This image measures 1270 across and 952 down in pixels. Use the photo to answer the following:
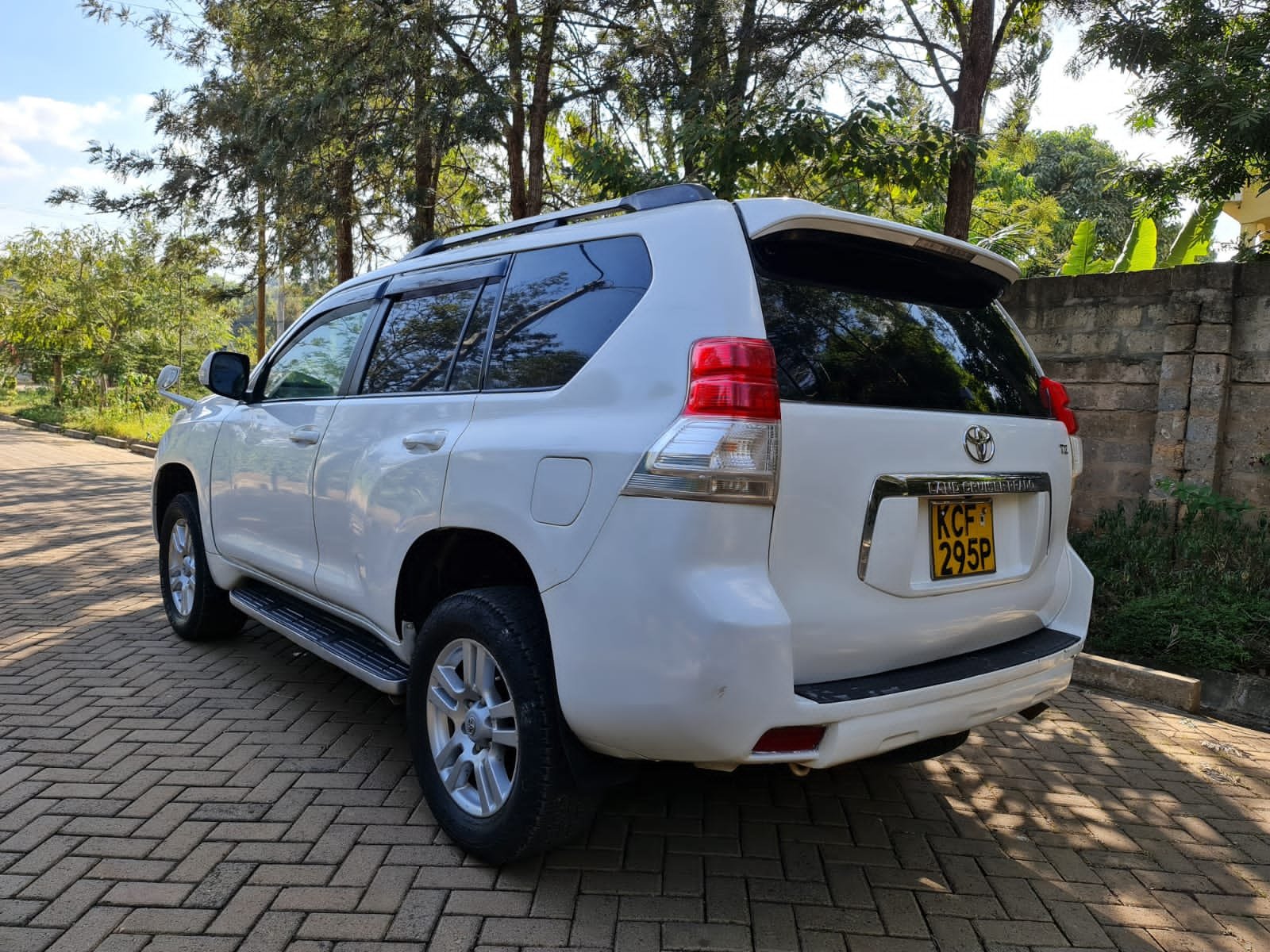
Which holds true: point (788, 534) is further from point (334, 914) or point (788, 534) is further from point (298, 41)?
point (298, 41)

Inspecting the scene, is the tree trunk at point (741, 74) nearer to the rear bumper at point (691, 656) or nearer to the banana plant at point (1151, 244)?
the banana plant at point (1151, 244)

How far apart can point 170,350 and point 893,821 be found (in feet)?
89.2

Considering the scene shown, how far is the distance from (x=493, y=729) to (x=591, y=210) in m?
1.65

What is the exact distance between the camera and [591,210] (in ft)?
9.78

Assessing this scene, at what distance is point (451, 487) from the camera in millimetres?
2828

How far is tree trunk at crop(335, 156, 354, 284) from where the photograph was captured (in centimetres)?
955

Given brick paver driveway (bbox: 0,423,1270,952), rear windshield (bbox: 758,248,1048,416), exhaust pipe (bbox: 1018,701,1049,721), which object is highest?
rear windshield (bbox: 758,248,1048,416)

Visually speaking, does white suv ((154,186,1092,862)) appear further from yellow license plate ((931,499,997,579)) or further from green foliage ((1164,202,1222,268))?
green foliage ((1164,202,1222,268))

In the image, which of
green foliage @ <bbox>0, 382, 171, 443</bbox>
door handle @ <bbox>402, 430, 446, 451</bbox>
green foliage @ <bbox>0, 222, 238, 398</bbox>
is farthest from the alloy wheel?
green foliage @ <bbox>0, 222, 238, 398</bbox>

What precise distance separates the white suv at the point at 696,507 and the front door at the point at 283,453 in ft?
1.18

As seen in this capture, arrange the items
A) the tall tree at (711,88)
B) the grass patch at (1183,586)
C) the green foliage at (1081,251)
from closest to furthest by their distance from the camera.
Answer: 1. the grass patch at (1183,586)
2. the tall tree at (711,88)
3. the green foliage at (1081,251)

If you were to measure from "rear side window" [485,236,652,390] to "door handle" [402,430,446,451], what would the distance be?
23cm

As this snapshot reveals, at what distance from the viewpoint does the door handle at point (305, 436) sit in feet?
12.1

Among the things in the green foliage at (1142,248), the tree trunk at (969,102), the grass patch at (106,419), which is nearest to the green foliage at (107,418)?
the grass patch at (106,419)
